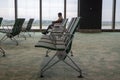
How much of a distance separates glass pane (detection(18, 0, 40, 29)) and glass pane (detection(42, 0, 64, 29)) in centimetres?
41

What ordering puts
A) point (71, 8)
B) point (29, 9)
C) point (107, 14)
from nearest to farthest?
point (71, 8) → point (107, 14) → point (29, 9)

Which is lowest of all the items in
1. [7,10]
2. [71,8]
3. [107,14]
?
[107,14]

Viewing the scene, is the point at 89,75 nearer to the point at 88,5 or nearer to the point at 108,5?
the point at 88,5

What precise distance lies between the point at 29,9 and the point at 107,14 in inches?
183

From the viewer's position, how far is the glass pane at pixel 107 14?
1430cm

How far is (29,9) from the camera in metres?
14.5

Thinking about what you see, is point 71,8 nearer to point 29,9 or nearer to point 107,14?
point 107,14

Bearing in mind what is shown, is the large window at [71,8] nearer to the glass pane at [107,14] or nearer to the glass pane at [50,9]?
the glass pane at [50,9]

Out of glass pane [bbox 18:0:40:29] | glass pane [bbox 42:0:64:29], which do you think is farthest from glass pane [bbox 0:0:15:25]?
glass pane [bbox 42:0:64:29]

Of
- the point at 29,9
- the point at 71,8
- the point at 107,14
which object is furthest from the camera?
the point at 29,9

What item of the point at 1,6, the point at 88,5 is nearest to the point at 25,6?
the point at 1,6

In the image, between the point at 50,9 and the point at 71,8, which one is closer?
the point at 71,8

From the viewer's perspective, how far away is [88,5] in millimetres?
13625

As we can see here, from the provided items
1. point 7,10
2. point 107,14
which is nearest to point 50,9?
point 7,10
